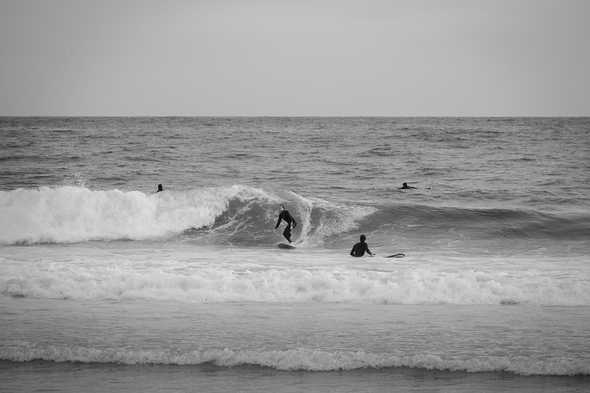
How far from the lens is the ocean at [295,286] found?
8180 millimetres

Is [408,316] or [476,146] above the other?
[476,146]

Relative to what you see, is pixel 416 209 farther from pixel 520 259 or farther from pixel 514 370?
pixel 514 370

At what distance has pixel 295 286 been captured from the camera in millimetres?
11867

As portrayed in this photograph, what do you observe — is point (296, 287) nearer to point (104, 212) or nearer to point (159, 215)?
point (159, 215)

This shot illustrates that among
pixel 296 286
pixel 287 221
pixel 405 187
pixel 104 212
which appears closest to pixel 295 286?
pixel 296 286

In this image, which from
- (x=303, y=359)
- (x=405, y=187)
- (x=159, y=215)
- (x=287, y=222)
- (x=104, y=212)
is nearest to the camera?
(x=303, y=359)

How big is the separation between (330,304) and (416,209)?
1190cm

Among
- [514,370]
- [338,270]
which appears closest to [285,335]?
[514,370]

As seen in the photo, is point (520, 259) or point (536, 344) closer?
point (536, 344)

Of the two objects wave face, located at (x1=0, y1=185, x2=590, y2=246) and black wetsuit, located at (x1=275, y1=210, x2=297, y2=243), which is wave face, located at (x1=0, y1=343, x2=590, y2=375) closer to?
black wetsuit, located at (x1=275, y1=210, x2=297, y2=243)

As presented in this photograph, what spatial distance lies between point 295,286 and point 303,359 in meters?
3.56

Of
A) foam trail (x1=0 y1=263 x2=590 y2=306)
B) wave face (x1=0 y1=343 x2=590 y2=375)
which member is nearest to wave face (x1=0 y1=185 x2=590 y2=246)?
foam trail (x1=0 y1=263 x2=590 y2=306)

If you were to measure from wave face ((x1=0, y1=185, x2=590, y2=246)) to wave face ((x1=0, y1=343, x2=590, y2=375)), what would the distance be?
33.8 feet

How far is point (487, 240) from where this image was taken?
19.1 m
